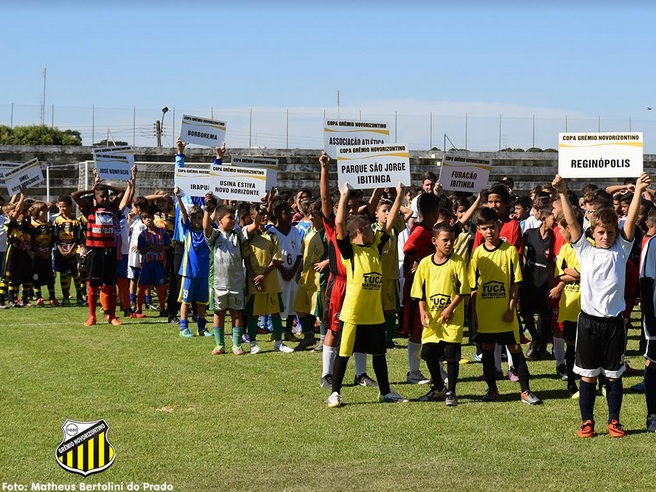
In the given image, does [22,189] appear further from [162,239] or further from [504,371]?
[504,371]

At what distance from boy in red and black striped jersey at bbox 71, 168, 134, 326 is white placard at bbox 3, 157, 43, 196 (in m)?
4.04

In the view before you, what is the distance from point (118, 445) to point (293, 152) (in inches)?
1290

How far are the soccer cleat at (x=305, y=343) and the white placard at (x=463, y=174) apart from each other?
2.87m

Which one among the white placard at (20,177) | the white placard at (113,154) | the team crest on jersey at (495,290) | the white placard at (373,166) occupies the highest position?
the white placard at (113,154)

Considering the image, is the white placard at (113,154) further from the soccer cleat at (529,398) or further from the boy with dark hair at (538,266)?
the soccer cleat at (529,398)

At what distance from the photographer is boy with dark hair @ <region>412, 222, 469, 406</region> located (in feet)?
32.0

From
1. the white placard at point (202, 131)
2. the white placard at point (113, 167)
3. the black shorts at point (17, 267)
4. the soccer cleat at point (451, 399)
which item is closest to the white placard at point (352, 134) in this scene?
the soccer cleat at point (451, 399)

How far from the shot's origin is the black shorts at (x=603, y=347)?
835 centimetres

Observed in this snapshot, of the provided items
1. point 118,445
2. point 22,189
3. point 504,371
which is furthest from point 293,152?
point 118,445

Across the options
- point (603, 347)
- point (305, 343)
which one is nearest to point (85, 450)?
point (603, 347)

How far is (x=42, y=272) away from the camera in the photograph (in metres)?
19.5

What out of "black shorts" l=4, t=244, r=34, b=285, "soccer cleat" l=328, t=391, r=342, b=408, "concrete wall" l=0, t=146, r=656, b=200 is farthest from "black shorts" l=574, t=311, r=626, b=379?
"concrete wall" l=0, t=146, r=656, b=200

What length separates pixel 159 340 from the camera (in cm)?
1438

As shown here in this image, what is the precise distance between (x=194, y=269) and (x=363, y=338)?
553cm
